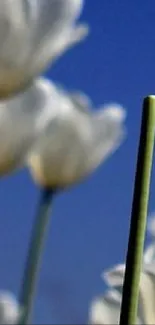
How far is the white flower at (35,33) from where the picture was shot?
35 cm

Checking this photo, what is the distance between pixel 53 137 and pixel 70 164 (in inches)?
4.3

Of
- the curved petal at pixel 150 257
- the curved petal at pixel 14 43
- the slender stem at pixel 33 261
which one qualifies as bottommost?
the curved petal at pixel 150 257

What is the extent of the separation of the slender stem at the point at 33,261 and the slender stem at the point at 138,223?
17 cm

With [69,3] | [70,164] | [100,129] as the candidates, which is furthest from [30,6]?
[100,129]

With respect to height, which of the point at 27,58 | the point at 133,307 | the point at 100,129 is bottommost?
the point at 133,307

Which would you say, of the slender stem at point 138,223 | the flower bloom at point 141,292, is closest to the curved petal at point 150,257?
the flower bloom at point 141,292

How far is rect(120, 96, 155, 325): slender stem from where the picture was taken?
12cm

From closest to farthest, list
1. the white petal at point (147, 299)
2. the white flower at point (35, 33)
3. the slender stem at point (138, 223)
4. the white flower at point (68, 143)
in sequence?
the slender stem at point (138, 223) → the white petal at point (147, 299) → the white flower at point (35, 33) → the white flower at point (68, 143)

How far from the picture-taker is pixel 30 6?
445mm

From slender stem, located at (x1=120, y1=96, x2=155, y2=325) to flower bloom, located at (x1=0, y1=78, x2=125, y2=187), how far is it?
195mm

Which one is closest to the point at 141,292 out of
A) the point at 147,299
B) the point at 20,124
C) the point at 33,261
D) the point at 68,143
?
the point at 147,299

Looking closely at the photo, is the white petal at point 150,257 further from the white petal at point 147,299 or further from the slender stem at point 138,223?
the slender stem at point 138,223

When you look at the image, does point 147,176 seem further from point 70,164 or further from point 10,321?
point 70,164

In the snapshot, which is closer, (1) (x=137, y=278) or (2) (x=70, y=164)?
(1) (x=137, y=278)
